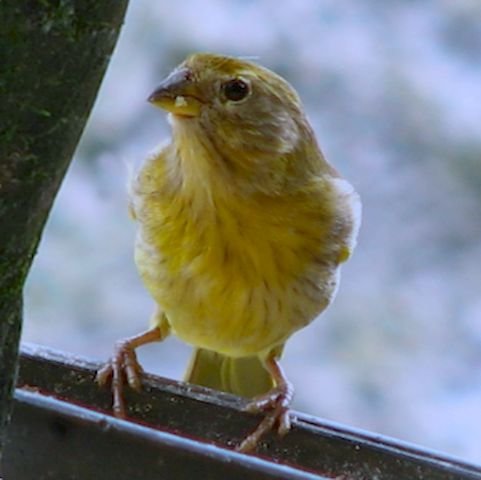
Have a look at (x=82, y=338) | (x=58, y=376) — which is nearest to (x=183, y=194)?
(x=58, y=376)

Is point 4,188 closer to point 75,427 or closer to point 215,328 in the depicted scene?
point 75,427

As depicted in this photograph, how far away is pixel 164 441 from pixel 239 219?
0.73 m

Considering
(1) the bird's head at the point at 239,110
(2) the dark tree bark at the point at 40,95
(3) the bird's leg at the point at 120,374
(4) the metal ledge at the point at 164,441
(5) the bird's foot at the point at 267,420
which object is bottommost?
(3) the bird's leg at the point at 120,374

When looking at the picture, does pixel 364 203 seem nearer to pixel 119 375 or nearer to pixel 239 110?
pixel 239 110

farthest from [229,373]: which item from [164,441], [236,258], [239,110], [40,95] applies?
[40,95]

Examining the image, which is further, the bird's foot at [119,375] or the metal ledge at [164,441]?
the bird's foot at [119,375]

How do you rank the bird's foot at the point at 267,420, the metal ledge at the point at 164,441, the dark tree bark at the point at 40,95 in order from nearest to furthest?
the dark tree bark at the point at 40,95 → the metal ledge at the point at 164,441 → the bird's foot at the point at 267,420

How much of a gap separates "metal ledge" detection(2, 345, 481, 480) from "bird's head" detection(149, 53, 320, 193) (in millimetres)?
387

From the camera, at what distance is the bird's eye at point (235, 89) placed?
78.1 inches

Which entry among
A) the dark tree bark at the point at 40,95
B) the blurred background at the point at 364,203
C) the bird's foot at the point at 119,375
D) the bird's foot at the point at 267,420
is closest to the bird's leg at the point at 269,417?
the bird's foot at the point at 267,420

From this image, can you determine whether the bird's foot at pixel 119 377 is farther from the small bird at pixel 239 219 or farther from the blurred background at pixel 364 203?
the blurred background at pixel 364 203

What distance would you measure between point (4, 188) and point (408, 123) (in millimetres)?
2735

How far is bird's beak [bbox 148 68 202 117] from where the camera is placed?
1.87 metres

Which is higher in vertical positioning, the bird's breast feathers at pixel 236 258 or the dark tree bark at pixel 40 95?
the dark tree bark at pixel 40 95
